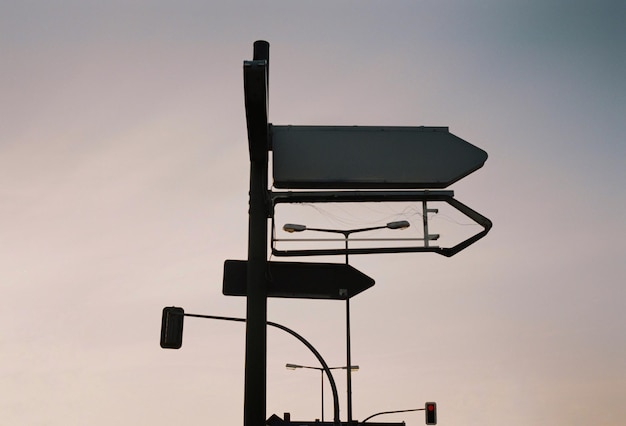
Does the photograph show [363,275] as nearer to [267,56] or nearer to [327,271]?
[327,271]

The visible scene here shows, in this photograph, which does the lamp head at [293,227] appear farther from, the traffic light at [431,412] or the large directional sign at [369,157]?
the traffic light at [431,412]

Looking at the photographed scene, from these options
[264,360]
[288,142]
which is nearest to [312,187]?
[288,142]

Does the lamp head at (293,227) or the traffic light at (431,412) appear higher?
the lamp head at (293,227)

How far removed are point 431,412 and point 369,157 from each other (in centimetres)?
2494

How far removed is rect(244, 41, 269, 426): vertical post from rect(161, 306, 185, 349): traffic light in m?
2.65

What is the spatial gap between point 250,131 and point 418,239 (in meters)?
1.68

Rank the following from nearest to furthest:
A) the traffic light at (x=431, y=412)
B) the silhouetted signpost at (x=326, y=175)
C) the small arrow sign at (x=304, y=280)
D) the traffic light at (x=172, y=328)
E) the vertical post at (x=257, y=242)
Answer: the vertical post at (x=257, y=242), the silhouetted signpost at (x=326, y=175), the small arrow sign at (x=304, y=280), the traffic light at (x=172, y=328), the traffic light at (x=431, y=412)

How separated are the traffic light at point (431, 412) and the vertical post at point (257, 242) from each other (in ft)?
81.8

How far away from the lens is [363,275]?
7168 millimetres

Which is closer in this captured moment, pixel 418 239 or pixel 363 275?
pixel 418 239

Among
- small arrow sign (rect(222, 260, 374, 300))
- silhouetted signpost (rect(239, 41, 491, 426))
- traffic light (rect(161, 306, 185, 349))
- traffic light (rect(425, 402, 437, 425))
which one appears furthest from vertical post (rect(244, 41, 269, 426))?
traffic light (rect(425, 402, 437, 425))

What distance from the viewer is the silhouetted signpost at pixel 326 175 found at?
20.1ft

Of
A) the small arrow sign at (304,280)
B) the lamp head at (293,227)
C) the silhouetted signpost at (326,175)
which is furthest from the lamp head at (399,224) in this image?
the lamp head at (293,227)

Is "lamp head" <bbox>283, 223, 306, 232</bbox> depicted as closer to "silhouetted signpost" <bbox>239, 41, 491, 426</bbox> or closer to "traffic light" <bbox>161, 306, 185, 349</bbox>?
"silhouetted signpost" <bbox>239, 41, 491, 426</bbox>
